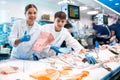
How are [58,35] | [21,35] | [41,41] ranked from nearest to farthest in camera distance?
[41,41] → [21,35] → [58,35]

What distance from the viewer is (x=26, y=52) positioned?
93.8 inches

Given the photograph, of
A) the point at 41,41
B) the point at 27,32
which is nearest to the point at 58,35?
the point at 27,32

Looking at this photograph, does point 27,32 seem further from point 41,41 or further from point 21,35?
point 41,41

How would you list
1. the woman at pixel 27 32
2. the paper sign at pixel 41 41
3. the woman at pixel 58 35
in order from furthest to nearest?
the woman at pixel 58 35, the woman at pixel 27 32, the paper sign at pixel 41 41

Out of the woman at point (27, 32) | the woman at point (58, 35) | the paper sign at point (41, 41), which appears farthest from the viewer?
the woman at point (58, 35)

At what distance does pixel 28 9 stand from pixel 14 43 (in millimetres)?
473

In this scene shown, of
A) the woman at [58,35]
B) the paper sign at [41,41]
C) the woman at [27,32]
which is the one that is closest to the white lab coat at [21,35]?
the woman at [27,32]

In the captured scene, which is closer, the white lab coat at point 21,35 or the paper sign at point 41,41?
the paper sign at point 41,41

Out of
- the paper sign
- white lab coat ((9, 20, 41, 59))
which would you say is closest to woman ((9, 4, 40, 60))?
white lab coat ((9, 20, 41, 59))

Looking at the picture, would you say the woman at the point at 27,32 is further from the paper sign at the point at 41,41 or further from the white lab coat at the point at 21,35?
the paper sign at the point at 41,41

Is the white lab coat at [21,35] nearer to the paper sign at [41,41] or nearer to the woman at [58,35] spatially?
the paper sign at [41,41]

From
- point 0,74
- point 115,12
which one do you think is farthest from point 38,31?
point 115,12

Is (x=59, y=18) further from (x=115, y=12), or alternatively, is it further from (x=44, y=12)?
(x=44, y=12)

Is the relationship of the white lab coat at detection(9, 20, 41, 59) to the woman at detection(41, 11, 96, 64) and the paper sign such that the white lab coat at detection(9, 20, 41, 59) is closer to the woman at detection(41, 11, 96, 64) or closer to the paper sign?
the paper sign
